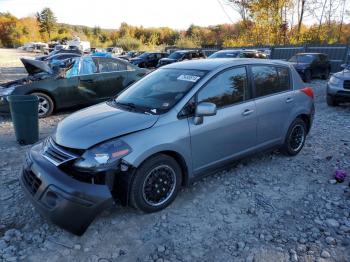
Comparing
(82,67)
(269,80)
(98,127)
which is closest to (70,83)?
(82,67)

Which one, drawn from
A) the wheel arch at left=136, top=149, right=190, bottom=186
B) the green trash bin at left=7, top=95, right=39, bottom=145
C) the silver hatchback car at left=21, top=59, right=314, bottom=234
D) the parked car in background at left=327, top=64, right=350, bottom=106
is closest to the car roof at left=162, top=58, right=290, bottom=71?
the silver hatchback car at left=21, top=59, right=314, bottom=234

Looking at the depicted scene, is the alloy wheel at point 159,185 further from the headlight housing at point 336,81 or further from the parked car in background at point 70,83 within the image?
the headlight housing at point 336,81

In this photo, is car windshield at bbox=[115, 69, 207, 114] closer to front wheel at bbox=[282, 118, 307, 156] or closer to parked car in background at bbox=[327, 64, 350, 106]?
front wheel at bbox=[282, 118, 307, 156]

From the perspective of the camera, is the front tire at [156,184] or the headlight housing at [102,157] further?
the front tire at [156,184]

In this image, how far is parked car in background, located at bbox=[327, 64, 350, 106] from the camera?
8.75m

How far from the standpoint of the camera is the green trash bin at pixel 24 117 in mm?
5793

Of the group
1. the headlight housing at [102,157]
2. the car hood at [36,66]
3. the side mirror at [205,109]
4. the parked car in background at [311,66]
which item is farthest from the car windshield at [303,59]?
the headlight housing at [102,157]

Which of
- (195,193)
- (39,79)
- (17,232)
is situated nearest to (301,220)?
(195,193)

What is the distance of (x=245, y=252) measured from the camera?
3.00 meters

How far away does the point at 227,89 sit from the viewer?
4105 millimetres

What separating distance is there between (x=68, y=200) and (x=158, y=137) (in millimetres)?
1092

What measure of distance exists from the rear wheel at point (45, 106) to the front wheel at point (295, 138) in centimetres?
585

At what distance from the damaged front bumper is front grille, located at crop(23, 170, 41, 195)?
0.05m

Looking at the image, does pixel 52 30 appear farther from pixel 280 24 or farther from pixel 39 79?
pixel 39 79
